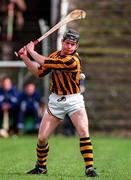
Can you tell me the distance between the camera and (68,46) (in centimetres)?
1052

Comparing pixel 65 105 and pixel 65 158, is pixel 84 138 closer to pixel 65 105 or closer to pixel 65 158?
pixel 65 105

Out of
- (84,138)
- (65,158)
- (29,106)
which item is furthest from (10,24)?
(84,138)

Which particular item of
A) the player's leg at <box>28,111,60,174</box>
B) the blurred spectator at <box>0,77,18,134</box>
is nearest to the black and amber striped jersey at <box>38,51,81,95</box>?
the player's leg at <box>28,111,60,174</box>

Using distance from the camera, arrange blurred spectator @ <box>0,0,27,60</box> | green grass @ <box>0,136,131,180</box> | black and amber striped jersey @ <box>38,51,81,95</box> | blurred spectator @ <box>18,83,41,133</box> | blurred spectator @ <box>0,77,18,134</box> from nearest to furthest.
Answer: black and amber striped jersey @ <box>38,51,81,95</box> < green grass @ <box>0,136,131,180</box> < blurred spectator @ <box>0,77,18,134</box> < blurred spectator @ <box>18,83,41,133</box> < blurred spectator @ <box>0,0,27,60</box>

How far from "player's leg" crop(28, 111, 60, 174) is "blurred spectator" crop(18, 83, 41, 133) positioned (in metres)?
8.88

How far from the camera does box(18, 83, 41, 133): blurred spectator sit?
65.1ft

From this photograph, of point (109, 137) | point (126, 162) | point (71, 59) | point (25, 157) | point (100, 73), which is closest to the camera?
point (71, 59)

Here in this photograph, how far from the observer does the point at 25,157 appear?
1373 cm

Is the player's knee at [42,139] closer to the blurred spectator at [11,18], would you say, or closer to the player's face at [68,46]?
the player's face at [68,46]

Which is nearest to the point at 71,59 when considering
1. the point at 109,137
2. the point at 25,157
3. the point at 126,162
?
the point at 126,162

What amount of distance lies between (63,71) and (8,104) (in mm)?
9353

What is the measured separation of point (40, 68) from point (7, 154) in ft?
12.7

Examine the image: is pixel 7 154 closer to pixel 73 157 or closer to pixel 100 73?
pixel 73 157

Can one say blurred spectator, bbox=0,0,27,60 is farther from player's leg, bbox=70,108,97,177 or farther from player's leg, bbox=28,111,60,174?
player's leg, bbox=70,108,97,177
